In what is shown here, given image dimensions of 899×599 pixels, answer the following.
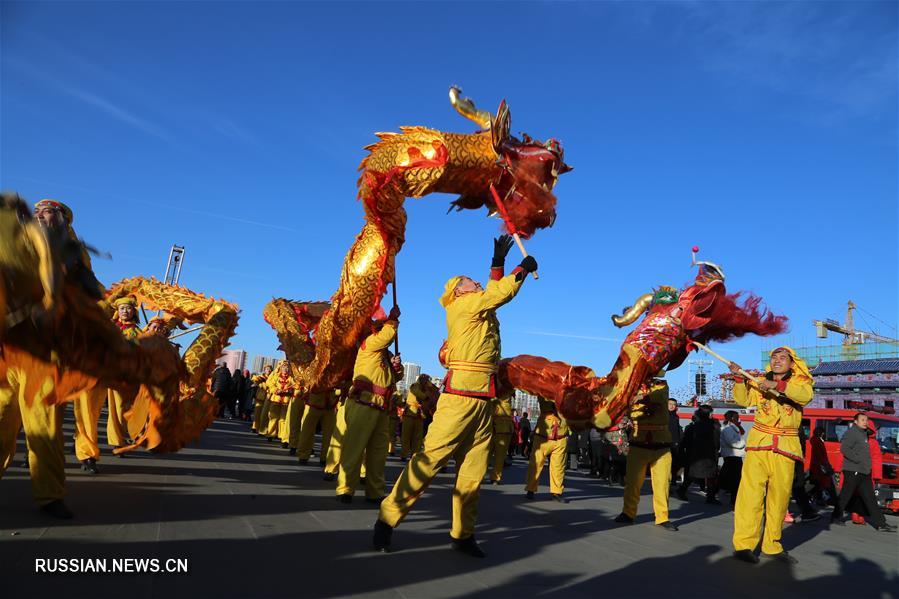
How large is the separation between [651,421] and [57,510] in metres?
5.29

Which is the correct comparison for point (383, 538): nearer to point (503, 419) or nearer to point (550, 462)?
point (550, 462)

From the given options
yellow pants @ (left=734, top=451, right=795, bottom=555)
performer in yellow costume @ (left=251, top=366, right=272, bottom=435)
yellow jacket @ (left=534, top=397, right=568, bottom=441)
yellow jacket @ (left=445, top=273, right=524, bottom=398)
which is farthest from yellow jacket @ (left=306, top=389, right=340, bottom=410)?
performer in yellow costume @ (left=251, top=366, right=272, bottom=435)

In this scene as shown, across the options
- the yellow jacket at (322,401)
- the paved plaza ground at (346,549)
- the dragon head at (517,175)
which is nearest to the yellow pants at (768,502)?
the paved plaza ground at (346,549)

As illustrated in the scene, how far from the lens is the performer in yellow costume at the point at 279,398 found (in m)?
12.8

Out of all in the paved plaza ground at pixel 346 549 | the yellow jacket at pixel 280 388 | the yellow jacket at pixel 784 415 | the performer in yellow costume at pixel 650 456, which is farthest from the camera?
the yellow jacket at pixel 280 388

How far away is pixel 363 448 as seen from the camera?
5.84 m

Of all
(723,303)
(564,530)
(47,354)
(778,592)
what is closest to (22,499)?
(47,354)

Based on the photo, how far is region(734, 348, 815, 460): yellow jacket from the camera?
4.89 metres

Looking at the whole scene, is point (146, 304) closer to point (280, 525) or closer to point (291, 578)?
point (280, 525)

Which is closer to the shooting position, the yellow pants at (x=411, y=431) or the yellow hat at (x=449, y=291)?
the yellow hat at (x=449, y=291)

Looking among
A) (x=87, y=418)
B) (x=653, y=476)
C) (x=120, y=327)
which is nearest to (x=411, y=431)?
(x=653, y=476)

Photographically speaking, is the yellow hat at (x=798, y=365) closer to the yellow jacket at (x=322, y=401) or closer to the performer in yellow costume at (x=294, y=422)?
the yellow jacket at (x=322, y=401)

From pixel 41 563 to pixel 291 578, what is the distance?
1.21 m

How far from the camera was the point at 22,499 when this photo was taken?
4.36 meters
